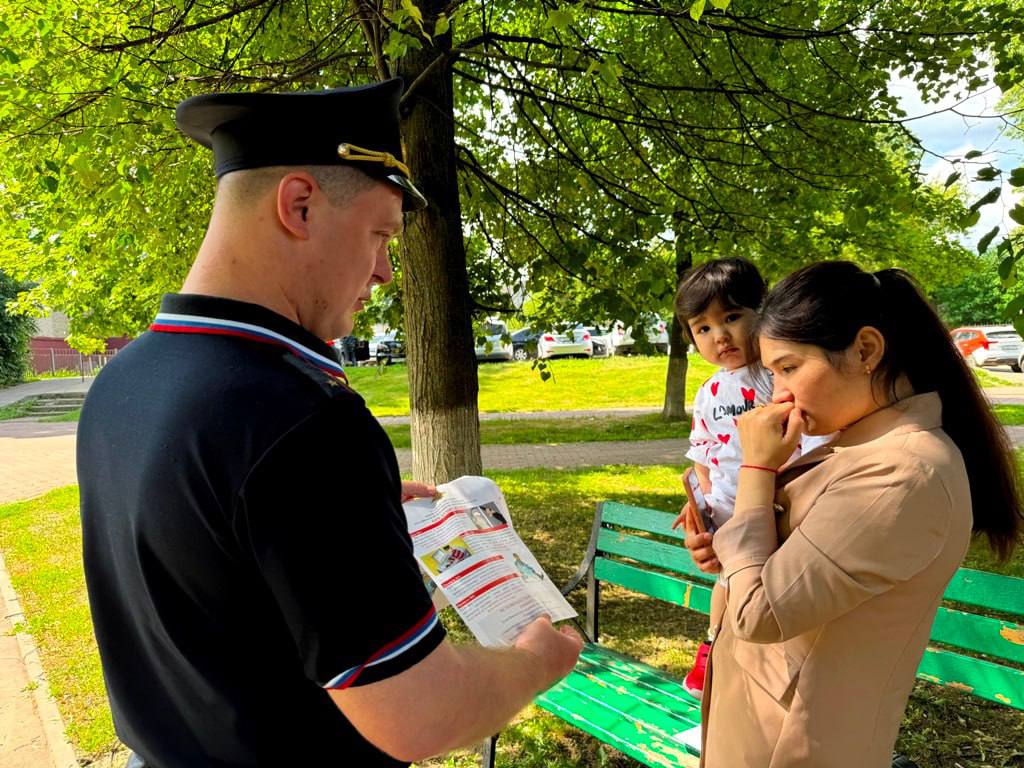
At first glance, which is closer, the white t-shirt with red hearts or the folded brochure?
the folded brochure

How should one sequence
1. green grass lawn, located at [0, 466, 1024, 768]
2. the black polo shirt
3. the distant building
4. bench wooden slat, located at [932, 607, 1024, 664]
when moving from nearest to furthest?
1. the black polo shirt
2. bench wooden slat, located at [932, 607, 1024, 664]
3. green grass lawn, located at [0, 466, 1024, 768]
4. the distant building

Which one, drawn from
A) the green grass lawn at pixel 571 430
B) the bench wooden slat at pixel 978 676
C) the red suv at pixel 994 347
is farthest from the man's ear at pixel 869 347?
the red suv at pixel 994 347

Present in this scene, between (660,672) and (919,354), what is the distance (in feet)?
6.43

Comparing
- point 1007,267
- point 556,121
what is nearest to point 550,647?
point 1007,267

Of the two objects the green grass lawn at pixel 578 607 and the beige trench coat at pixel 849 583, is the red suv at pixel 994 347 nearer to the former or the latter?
the green grass lawn at pixel 578 607

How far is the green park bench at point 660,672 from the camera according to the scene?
2.39 meters

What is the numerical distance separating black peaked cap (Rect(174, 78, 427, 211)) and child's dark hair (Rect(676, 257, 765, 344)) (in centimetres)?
189

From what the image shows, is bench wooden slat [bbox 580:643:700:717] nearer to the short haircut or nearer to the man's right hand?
the man's right hand

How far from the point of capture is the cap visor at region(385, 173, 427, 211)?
4.51 feet

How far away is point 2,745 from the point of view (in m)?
3.78

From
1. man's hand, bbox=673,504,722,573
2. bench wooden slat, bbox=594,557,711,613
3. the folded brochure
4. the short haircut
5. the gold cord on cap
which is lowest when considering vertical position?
bench wooden slat, bbox=594,557,711,613

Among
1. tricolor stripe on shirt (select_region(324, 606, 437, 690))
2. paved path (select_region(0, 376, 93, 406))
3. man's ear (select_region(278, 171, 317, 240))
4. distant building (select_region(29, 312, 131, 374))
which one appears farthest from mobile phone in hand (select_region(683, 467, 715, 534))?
distant building (select_region(29, 312, 131, 374))

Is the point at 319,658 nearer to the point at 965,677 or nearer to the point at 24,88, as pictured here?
the point at 965,677

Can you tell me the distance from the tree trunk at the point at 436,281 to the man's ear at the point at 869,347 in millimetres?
2920
